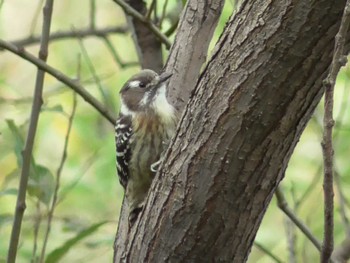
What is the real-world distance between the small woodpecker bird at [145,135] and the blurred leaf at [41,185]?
0.30m

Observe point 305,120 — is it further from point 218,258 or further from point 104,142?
point 104,142

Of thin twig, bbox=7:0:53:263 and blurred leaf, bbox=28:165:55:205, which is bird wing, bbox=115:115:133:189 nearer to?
blurred leaf, bbox=28:165:55:205

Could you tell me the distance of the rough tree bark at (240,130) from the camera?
224cm

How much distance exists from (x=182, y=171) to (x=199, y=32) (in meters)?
1.06

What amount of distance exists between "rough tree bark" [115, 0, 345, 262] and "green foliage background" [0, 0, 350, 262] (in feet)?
2.63

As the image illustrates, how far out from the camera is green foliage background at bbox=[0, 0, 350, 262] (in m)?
3.85

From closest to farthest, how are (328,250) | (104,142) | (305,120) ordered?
(328,250) → (305,120) → (104,142)

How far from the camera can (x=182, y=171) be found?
2.50 meters

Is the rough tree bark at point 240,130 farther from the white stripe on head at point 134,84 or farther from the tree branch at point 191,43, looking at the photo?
the white stripe on head at point 134,84

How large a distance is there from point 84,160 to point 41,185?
212 cm

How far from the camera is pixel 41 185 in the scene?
342 centimetres

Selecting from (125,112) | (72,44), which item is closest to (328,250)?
(125,112)

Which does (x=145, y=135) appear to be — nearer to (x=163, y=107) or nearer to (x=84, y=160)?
(x=163, y=107)

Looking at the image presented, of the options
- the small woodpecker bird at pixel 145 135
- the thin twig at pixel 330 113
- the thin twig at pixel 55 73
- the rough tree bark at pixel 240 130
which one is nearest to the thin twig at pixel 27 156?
the thin twig at pixel 55 73
